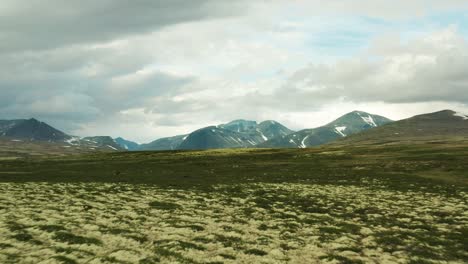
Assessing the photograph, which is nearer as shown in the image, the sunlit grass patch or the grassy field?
the grassy field

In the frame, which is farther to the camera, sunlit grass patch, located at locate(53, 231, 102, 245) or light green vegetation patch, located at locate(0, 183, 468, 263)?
sunlit grass patch, located at locate(53, 231, 102, 245)

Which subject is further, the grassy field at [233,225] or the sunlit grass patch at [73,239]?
the sunlit grass patch at [73,239]

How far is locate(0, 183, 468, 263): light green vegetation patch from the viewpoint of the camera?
2164 cm

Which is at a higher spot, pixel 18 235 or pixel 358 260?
pixel 18 235

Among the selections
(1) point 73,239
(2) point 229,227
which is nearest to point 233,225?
(2) point 229,227

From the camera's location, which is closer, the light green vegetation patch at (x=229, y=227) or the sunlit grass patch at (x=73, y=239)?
the light green vegetation patch at (x=229, y=227)

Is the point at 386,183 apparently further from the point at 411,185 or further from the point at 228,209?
the point at 228,209

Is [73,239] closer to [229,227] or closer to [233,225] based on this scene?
[229,227]

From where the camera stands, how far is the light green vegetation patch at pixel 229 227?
21641 millimetres

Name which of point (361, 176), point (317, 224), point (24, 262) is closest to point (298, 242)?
point (317, 224)

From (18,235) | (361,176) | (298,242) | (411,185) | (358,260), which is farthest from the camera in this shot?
(361,176)

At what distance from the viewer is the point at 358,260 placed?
70.9ft

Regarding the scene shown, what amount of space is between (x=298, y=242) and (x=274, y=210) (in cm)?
1239

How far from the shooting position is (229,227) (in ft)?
94.6
